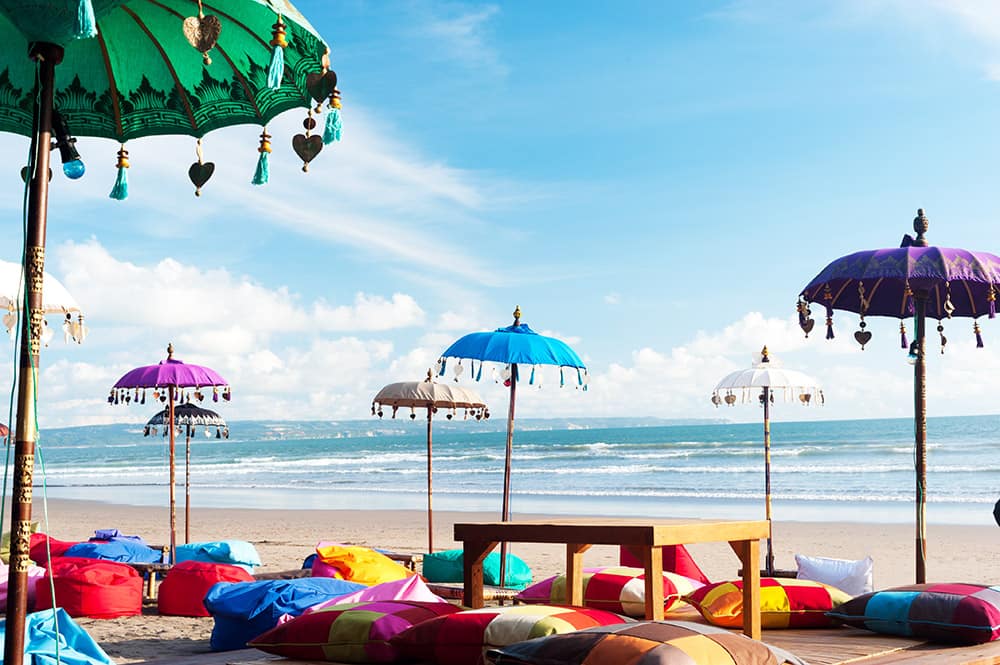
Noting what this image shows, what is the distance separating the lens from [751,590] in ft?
15.4

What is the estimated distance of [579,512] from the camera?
23.8 metres

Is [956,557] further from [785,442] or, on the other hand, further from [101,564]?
[785,442]

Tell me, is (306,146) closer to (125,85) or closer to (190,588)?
(125,85)

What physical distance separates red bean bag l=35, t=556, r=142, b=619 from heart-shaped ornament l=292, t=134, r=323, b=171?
211 inches

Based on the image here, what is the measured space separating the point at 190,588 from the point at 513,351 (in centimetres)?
299

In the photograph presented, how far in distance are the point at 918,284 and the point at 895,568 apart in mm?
7312

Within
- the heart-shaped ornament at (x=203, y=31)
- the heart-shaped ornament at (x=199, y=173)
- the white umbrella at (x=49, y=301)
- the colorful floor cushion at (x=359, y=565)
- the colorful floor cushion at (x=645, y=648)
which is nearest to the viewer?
the heart-shaped ornament at (x=203, y=31)

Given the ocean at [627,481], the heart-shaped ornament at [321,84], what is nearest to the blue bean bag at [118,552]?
the ocean at [627,481]

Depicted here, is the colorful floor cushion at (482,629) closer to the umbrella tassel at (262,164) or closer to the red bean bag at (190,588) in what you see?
the umbrella tassel at (262,164)

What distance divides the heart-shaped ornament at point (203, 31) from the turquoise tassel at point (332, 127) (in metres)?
0.50

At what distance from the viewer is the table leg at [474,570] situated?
503 centimetres

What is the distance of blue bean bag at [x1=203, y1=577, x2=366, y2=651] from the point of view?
21.3 feet

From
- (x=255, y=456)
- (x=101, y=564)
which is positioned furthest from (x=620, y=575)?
(x=255, y=456)

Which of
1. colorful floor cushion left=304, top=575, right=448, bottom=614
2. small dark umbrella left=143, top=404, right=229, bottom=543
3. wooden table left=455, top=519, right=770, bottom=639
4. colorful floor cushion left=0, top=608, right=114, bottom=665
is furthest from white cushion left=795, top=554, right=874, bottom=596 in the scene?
small dark umbrella left=143, top=404, right=229, bottom=543
